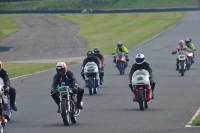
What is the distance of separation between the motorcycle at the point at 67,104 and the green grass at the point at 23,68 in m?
14.3

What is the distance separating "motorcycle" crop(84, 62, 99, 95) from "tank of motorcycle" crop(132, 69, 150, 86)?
13.4 ft

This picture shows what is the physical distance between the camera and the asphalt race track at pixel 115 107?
13211mm

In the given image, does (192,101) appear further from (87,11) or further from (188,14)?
(87,11)

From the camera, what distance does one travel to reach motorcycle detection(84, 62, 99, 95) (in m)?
20.5

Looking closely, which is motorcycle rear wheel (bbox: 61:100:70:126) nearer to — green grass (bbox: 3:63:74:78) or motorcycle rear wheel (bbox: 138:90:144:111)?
motorcycle rear wheel (bbox: 138:90:144:111)

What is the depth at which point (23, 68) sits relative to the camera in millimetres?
32531

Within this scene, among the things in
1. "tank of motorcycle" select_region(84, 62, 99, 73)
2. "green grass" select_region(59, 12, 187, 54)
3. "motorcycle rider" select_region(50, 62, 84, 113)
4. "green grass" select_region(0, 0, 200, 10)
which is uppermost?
"green grass" select_region(0, 0, 200, 10)

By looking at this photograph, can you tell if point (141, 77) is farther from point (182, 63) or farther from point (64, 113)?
point (182, 63)

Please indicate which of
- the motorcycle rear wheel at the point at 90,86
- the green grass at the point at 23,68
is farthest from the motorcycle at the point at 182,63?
the green grass at the point at 23,68

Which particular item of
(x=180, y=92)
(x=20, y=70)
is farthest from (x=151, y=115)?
(x=20, y=70)

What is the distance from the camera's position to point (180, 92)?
66.1 ft

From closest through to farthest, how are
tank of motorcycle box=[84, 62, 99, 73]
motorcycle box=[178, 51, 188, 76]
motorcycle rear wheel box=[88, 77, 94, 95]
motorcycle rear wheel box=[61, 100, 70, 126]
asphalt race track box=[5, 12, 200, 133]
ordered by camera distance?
asphalt race track box=[5, 12, 200, 133], motorcycle rear wheel box=[61, 100, 70, 126], motorcycle rear wheel box=[88, 77, 94, 95], tank of motorcycle box=[84, 62, 99, 73], motorcycle box=[178, 51, 188, 76]

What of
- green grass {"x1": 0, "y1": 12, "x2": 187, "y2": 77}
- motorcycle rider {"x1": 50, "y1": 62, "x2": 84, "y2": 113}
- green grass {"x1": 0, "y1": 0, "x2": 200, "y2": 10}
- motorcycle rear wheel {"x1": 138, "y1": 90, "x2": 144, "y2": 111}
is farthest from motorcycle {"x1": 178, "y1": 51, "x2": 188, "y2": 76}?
green grass {"x1": 0, "y1": 0, "x2": 200, "y2": 10}

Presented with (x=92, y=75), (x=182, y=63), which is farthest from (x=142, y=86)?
(x=182, y=63)
